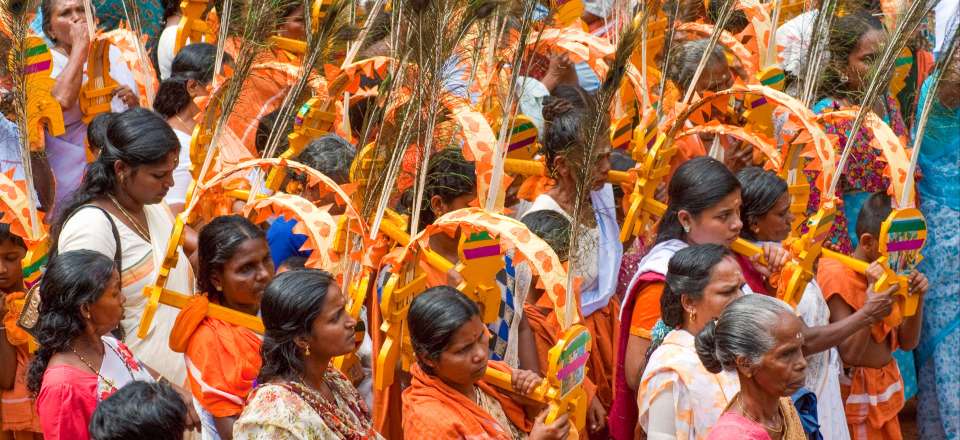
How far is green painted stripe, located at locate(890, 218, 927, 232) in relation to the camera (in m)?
5.40

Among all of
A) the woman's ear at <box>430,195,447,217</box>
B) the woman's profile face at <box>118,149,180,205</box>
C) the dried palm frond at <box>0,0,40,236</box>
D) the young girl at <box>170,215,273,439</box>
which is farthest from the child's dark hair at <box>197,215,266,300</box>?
the dried palm frond at <box>0,0,40,236</box>

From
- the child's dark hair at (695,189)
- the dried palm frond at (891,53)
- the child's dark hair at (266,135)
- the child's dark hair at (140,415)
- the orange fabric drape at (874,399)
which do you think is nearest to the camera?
the child's dark hair at (140,415)

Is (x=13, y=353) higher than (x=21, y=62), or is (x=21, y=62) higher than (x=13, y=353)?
(x=21, y=62)

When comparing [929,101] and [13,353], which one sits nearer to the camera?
[13,353]

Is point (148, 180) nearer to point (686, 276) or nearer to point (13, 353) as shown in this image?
point (13, 353)

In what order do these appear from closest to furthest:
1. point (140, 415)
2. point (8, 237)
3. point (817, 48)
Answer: point (140, 415), point (8, 237), point (817, 48)

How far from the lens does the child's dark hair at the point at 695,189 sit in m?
5.26

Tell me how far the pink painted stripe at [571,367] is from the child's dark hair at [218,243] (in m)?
1.16

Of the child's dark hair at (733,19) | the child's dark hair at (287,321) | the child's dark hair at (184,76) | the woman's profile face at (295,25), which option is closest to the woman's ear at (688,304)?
the child's dark hair at (287,321)

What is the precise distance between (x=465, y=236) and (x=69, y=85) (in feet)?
8.42

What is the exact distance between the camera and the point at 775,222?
5.55 meters

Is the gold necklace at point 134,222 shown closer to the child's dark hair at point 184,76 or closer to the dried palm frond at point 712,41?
the child's dark hair at point 184,76

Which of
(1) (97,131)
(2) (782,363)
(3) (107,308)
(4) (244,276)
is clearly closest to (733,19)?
(1) (97,131)

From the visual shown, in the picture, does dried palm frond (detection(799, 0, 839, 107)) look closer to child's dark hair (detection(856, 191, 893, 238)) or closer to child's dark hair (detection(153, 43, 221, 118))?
child's dark hair (detection(856, 191, 893, 238))
